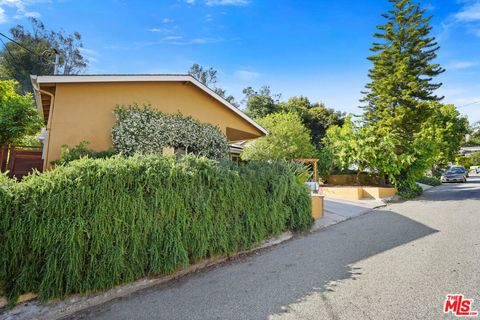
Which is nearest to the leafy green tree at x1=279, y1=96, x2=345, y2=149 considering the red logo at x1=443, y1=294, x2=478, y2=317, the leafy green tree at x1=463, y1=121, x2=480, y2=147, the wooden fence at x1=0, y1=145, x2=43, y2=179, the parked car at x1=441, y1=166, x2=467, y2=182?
the parked car at x1=441, y1=166, x2=467, y2=182

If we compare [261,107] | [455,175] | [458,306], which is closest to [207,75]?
[261,107]

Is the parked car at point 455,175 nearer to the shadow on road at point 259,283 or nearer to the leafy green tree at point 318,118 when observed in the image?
the leafy green tree at point 318,118

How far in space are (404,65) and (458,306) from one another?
679 inches

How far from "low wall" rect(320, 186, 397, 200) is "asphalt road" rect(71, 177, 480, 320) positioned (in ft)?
24.9

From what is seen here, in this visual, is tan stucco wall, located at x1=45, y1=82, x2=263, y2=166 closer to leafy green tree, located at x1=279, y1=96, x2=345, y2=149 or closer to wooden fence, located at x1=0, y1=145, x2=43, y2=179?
wooden fence, located at x1=0, y1=145, x2=43, y2=179

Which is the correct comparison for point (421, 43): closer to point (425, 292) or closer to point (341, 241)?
point (341, 241)

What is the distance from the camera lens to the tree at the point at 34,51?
105ft

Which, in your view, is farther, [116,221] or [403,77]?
[403,77]

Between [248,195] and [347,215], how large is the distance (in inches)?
248

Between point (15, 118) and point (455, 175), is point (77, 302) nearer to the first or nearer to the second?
point (15, 118)

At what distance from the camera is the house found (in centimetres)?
684

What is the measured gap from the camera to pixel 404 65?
620 inches

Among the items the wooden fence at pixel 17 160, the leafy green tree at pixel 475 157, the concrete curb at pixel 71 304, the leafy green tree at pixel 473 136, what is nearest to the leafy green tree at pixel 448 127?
Result: the leafy green tree at pixel 473 136

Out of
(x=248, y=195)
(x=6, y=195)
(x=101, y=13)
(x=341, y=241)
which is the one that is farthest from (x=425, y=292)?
(x=101, y=13)
